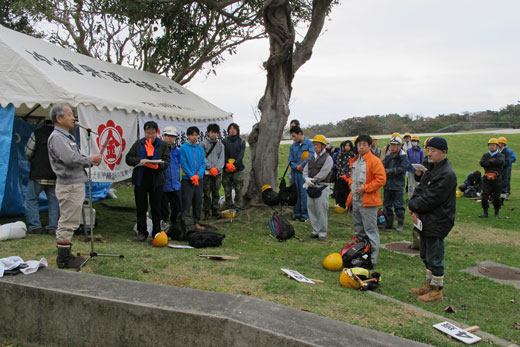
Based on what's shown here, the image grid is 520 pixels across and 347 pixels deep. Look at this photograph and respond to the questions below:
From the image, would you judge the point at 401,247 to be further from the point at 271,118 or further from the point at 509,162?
the point at 509,162

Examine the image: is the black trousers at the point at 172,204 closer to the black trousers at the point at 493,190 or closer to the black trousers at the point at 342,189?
the black trousers at the point at 342,189

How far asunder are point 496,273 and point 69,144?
5.77 m

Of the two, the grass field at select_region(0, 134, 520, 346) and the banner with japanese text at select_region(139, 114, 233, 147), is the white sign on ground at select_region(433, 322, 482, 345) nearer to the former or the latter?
the grass field at select_region(0, 134, 520, 346)

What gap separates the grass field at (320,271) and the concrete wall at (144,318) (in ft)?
1.52

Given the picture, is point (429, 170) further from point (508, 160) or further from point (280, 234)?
point (508, 160)

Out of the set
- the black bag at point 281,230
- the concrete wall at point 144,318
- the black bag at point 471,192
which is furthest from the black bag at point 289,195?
the black bag at point 471,192

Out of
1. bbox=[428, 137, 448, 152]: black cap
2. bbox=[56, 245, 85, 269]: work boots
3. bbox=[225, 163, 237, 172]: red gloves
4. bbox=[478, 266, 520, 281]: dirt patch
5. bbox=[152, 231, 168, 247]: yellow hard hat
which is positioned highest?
bbox=[428, 137, 448, 152]: black cap

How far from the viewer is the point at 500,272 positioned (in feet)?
18.4

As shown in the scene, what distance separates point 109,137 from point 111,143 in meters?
A: 0.12

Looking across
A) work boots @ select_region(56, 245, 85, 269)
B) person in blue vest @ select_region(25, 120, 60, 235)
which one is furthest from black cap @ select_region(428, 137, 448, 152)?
person in blue vest @ select_region(25, 120, 60, 235)

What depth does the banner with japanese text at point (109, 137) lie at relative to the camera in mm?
6488

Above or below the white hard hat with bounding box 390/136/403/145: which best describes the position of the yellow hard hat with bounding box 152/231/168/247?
below

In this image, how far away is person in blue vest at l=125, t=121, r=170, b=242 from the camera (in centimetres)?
642

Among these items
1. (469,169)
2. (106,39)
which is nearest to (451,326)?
(106,39)
